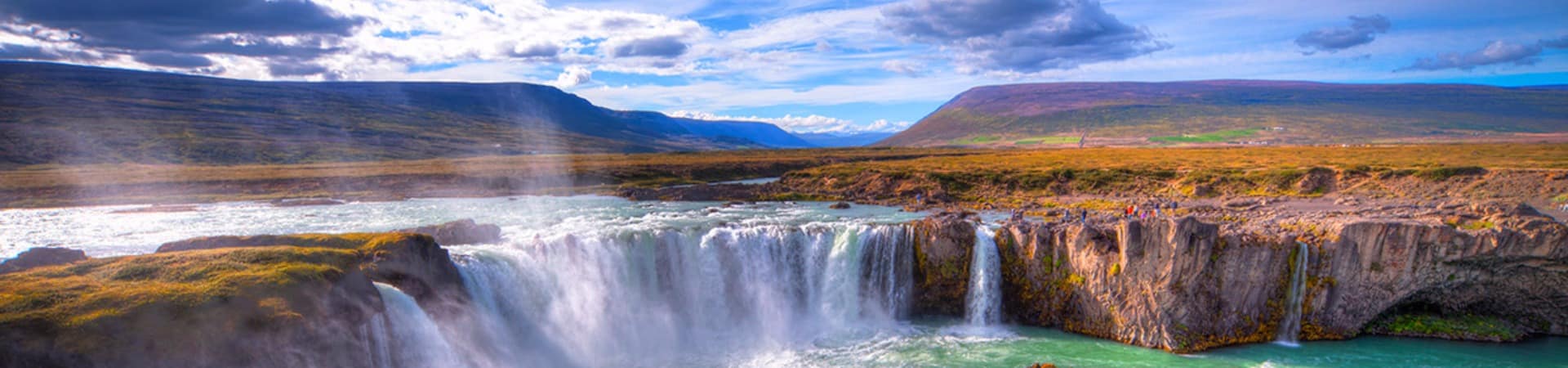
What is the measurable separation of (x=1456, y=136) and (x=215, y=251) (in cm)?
22611

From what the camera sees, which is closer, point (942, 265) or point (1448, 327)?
point (1448, 327)

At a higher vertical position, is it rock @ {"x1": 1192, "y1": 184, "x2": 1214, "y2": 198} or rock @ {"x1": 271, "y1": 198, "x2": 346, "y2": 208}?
rock @ {"x1": 1192, "y1": 184, "x2": 1214, "y2": 198}

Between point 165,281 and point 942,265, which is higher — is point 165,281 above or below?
above

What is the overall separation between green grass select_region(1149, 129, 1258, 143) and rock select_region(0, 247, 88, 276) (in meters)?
192

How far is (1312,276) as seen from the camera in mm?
32688

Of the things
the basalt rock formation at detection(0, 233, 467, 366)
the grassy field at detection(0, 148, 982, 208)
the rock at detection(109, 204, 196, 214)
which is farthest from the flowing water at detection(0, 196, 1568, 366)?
the grassy field at detection(0, 148, 982, 208)

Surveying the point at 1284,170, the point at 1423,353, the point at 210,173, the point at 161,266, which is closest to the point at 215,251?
the point at 161,266

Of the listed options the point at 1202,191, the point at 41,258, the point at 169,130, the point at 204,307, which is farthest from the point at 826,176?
the point at 169,130

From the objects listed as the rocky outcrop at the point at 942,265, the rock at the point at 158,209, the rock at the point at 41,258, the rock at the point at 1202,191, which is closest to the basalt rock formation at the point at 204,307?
the rock at the point at 41,258

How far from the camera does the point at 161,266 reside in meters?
23.5

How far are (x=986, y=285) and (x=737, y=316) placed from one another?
1295 centimetres

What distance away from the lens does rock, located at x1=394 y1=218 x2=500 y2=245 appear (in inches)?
1487

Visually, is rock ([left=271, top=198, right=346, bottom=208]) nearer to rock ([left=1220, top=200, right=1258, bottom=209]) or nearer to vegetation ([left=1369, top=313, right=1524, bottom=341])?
rock ([left=1220, top=200, right=1258, bottom=209])

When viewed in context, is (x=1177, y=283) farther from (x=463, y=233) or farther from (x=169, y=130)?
(x=169, y=130)
